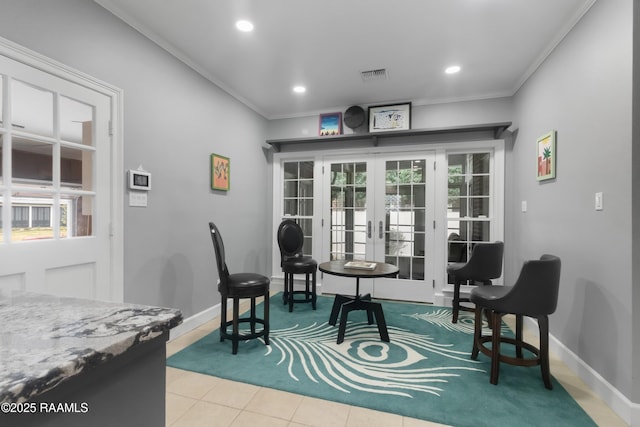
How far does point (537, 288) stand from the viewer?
2006mm

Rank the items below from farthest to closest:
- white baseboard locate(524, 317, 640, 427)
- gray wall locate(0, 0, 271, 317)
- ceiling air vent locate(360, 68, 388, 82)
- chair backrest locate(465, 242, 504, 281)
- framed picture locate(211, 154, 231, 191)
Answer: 1. framed picture locate(211, 154, 231, 191)
2. ceiling air vent locate(360, 68, 388, 82)
3. chair backrest locate(465, 242, 504, 281)
4. gray wall locate(0, 0, 271, 317)
5. white baseboard locate(524, 317, 640, 427)

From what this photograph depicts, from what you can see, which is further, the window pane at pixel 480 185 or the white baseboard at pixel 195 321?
the window pane at pixel 480 185

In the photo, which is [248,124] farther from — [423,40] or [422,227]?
[422,227]

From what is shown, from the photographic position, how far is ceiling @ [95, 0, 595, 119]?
7.45 ft

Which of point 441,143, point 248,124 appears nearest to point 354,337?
point 441,143

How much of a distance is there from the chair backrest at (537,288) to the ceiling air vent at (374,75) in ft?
7.73

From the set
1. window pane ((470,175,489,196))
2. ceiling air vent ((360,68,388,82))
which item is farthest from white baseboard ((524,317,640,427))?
ceiling air vent ((360,68,388,82))

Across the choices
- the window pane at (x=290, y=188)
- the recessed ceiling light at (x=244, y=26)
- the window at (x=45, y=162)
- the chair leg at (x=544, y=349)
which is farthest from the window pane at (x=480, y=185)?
the window at (x=45, y=162)

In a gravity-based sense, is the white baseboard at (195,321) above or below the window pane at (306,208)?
below

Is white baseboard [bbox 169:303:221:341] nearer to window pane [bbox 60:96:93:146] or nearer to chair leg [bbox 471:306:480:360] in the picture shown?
window pane [bbox 60:96:93:146]

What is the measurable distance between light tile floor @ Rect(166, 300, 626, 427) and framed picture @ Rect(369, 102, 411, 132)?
10.2ft

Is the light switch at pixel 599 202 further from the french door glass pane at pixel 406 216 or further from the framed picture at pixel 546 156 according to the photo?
the french door glass pane at pixel 406 216

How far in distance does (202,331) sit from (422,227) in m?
2.99

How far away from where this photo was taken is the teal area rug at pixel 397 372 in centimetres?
186
